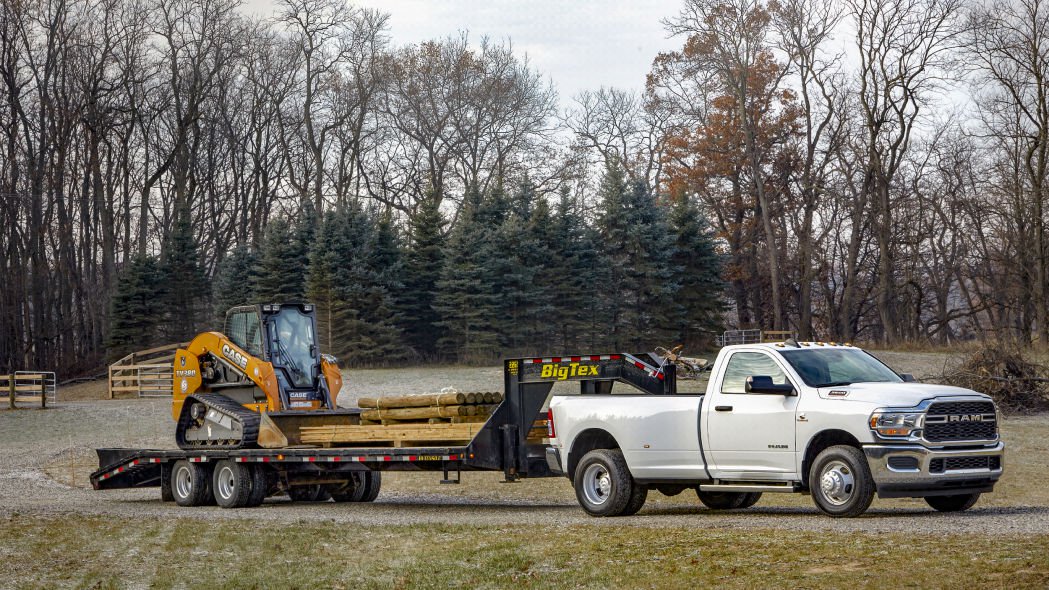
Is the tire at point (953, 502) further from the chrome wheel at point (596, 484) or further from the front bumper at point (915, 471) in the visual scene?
the chrome wheel at point (596, 484)

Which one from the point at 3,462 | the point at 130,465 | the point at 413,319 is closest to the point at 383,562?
the point at 130,465

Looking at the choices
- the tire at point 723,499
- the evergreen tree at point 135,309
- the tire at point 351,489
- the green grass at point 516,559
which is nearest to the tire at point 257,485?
the tire at point 351,489

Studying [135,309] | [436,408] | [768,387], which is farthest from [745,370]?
[135,309]

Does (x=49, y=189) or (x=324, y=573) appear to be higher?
(x=49, y=189)

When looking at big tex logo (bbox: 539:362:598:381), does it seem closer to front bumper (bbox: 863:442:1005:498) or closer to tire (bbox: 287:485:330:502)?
front bumper (bbox: 863:442:1005:498)

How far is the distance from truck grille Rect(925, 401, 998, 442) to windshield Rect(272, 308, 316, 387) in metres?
11.4

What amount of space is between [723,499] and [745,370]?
8.76 feet

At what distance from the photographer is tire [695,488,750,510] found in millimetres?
16234

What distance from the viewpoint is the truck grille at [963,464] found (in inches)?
506

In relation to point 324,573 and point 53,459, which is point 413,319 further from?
point 324,573

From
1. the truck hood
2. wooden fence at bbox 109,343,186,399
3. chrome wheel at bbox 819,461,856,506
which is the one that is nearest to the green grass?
chrome wheel at bbox 819,461,856,506

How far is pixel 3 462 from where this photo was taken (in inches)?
1147

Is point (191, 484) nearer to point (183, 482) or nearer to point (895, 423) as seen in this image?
point (183, 482)

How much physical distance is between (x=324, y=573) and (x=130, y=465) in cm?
1083
